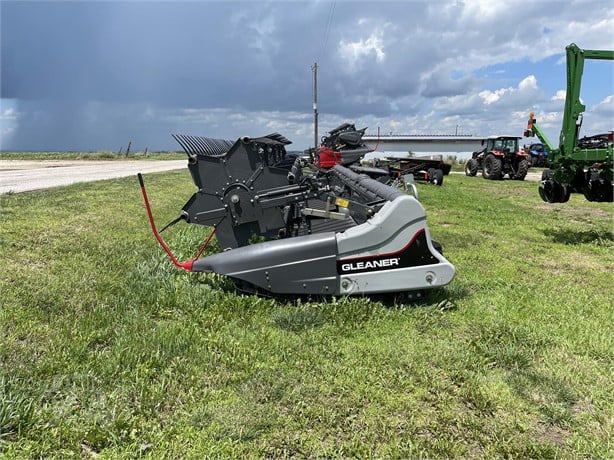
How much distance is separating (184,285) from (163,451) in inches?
88.1

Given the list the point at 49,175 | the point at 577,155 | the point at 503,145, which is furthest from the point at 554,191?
the point at 503,145

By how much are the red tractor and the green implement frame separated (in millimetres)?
16507

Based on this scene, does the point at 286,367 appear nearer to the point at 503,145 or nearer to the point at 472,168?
the point at 503,145

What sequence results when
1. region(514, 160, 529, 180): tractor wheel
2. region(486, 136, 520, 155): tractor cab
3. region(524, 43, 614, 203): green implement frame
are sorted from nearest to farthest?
1. region(524, 43, 614, 203): green implement frame
2. region(514, 160, 529, 180): tractor wheel
3. region(486, 136, 520, 155): tractor cab

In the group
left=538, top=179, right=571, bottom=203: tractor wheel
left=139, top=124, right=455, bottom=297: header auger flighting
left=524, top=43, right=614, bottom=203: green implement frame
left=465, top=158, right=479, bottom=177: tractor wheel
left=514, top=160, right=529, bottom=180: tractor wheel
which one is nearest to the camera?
left=139, top=124, right=455, bottom=297: header auger flighting

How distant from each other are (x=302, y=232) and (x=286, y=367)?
2.56 meters

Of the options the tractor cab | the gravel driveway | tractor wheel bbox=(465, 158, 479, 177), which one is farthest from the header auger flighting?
tractor wheel bbox=(465, 158, 479, 177)

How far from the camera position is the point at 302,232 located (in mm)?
5254

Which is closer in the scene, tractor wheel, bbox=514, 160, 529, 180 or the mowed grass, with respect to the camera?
the mowed grass

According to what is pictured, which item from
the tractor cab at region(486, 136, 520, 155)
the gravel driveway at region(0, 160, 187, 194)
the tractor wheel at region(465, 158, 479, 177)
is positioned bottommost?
the tractor wheel at region(465, 158, 479, 177)

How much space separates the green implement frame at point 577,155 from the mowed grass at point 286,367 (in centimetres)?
294

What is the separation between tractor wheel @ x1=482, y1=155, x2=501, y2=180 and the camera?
75.9 feet

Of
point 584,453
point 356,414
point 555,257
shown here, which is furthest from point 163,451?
point 555,257

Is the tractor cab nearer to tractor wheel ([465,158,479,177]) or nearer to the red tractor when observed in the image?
the red tractor
